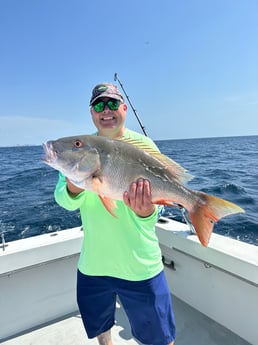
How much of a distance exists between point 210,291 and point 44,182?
12.1m

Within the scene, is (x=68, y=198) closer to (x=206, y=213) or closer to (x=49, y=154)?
(x=49, y=154)

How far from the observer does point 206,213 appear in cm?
165

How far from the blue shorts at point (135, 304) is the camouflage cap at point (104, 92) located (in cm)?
121

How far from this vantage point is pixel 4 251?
8.74ft

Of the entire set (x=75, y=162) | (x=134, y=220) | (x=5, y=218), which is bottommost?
(x=5, y=218)

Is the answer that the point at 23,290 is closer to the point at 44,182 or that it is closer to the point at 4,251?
the point at 4,251

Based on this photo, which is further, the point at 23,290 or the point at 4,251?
the point at 23,290

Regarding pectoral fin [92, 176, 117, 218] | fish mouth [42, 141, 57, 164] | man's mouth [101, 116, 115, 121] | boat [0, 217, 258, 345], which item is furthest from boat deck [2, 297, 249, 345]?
man's mouth [101, 116, 115, 121]

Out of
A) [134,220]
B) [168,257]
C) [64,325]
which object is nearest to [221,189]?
[168,257]

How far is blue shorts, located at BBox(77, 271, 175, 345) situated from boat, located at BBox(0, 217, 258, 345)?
89cm

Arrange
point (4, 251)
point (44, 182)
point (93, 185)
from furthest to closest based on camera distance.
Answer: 1. point (44, 182)
2. point (4, 251)
3. point (93, 185)

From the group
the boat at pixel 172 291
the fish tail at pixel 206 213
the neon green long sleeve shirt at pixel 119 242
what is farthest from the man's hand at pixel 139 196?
the boat at pixel 172 291

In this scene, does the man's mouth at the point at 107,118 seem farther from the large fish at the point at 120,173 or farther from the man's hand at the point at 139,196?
the man's hand at the point at 139,196

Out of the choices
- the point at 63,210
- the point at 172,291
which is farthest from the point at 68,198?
the point at 63,210
